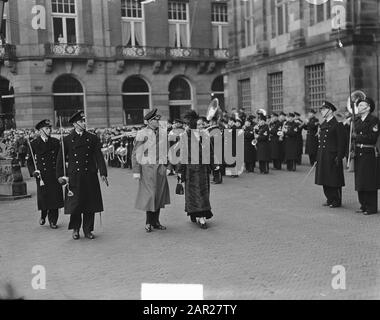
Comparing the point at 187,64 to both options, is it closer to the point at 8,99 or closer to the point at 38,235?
the point at 8,99

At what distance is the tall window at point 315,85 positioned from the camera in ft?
67.8

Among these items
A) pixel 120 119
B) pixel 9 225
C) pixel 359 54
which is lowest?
pixel 9 225

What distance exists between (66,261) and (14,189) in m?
7.02

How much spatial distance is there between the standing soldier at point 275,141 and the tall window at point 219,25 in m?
12.7

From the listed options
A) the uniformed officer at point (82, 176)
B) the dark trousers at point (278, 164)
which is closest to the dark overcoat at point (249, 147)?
the dark trousers at point (278, 164)

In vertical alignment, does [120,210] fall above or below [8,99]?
below

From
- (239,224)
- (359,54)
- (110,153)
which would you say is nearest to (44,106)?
(110,153)

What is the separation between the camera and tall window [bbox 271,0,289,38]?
22688mm

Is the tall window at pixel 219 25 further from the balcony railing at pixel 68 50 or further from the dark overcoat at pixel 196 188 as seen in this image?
the dark overcoat at pixel 196 188

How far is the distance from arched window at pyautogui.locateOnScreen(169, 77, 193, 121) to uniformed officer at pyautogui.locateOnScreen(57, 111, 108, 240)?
25.2 meters

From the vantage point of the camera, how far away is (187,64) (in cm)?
3350

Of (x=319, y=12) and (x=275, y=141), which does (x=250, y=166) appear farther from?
(x=319, y=12)

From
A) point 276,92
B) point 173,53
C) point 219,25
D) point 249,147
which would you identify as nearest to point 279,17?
point 276,92
